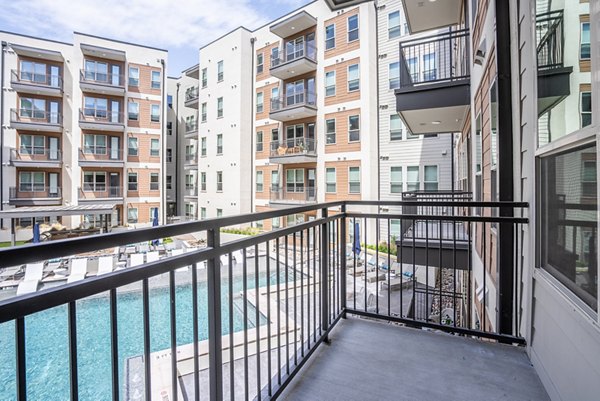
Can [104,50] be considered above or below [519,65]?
above

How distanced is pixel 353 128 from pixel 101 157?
13975 millimetres

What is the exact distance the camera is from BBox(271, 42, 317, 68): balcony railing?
15.7 m

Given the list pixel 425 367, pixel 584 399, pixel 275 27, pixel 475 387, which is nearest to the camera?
pixel 584 399

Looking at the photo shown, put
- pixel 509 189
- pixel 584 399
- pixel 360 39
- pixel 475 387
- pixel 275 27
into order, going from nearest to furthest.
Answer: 1. pixel 584 399
2. pixel 475 387
3. pixel 509 189
4. pixel 360 39
5. pixel 275 27


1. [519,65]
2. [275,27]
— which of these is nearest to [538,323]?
[519,65]

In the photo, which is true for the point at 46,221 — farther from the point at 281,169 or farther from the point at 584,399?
the point at 584,399

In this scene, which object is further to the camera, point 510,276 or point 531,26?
point 510,276

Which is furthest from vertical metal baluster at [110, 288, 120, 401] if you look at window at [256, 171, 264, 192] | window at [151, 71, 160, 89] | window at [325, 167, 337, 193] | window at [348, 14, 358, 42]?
window at [151, 71, 160, 89]

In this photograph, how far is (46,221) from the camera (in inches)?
711

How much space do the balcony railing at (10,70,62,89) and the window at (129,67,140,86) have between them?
3.48 meters

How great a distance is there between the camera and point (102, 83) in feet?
60.3

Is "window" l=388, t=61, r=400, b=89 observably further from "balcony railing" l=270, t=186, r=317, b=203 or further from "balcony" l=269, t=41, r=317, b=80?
"balcony railing" l=270, t=186, r=317, b=203

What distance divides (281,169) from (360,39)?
6.87 meters

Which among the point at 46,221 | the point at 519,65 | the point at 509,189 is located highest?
the point at 519,65
